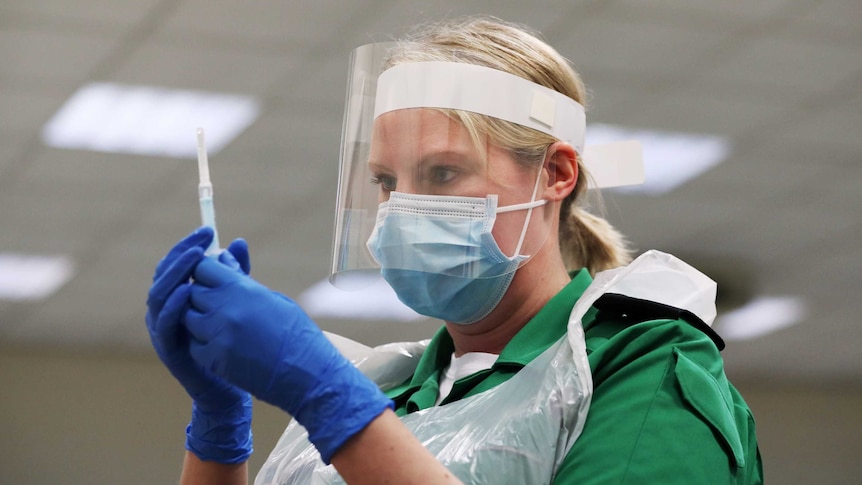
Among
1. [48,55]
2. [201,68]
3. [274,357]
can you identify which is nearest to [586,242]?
[274,357]

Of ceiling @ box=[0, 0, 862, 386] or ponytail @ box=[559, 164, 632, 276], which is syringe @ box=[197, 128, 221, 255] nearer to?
Result: ponytail @ box=[559, 164, 632, 276]

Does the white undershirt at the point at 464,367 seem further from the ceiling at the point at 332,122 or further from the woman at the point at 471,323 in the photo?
the ceiling at the point at 332,122

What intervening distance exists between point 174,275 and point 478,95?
60 centimetres

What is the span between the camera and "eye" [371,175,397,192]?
57.9 inches

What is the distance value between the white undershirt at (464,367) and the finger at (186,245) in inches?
19.8

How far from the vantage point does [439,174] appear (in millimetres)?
1444

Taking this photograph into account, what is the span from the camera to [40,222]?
6.09 meters

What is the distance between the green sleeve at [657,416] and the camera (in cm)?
115

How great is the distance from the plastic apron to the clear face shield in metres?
0.16

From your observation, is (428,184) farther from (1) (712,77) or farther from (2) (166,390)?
(2) (166,390)

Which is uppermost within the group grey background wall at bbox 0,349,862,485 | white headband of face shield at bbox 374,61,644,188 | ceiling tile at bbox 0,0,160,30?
ceiling tile at bbox 0,0,160,30

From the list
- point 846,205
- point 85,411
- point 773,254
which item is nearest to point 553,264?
point 846,205

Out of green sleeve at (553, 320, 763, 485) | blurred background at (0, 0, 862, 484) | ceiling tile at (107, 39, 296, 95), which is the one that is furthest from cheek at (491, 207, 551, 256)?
ceiling tile at (107, 39, 296, 95)

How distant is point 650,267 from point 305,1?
2.89 m
